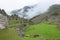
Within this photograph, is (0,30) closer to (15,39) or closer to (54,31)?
(15,39)

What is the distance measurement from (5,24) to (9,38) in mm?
628

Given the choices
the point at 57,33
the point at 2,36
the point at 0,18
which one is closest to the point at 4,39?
the point at 2,36

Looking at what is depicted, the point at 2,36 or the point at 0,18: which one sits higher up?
the point at 0,18

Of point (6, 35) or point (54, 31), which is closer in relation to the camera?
point (6, 35)

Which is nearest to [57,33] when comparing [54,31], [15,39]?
[54,31]

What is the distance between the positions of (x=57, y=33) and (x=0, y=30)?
110ft

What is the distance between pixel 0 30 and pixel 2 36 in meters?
0.27

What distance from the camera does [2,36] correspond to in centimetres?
934

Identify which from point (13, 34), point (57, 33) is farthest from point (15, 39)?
point (57, 33)

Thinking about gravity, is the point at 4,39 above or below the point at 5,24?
below

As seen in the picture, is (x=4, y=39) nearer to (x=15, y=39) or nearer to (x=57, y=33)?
(x=15, y=39)

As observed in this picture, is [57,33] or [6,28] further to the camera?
[57,33]

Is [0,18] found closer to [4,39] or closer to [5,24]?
[5,24]

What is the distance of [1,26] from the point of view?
935 centimetres
